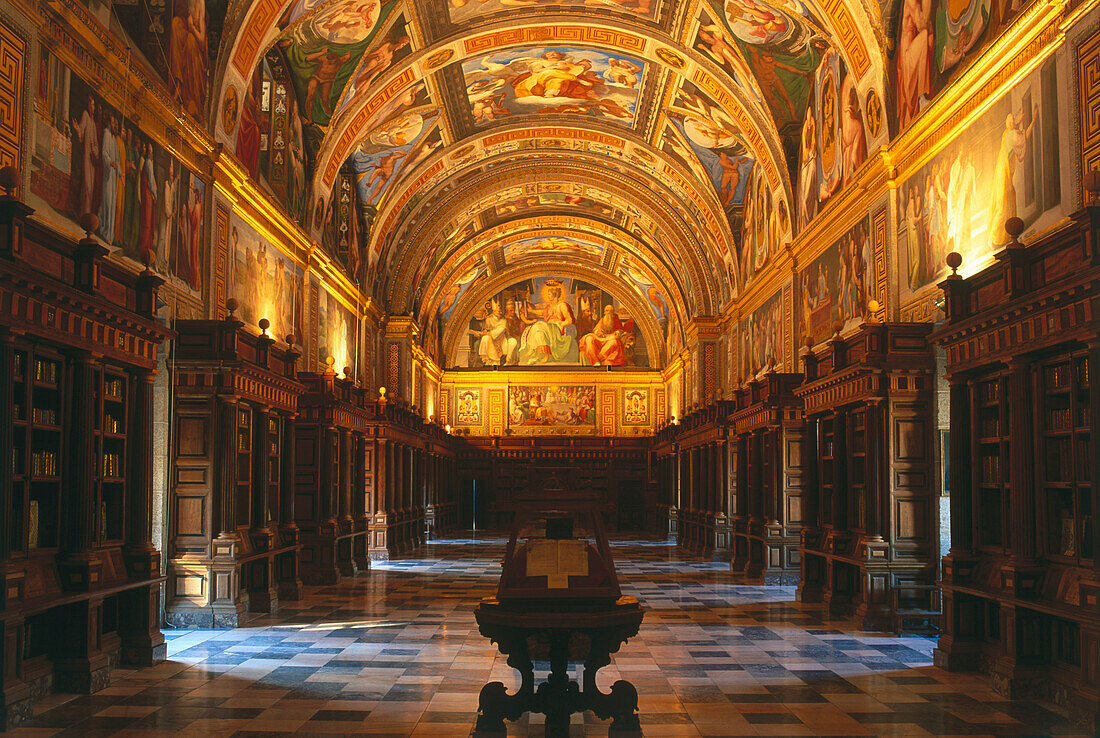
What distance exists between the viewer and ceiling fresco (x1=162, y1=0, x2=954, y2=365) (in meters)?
14.7

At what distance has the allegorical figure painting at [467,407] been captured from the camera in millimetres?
42500

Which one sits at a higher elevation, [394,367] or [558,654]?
[394,367]

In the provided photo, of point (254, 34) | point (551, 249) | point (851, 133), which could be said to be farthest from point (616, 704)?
point (551, 249)

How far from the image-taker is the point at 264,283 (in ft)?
54.5

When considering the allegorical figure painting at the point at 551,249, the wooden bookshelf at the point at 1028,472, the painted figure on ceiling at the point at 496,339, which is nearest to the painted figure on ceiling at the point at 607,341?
the painted figure on ceiling at the point at 496,339

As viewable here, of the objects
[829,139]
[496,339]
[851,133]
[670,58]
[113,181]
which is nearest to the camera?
[113,181]

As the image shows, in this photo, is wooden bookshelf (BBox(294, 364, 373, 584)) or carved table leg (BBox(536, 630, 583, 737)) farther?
wooden bookshelf (BBox(294, 364, 373, 584))

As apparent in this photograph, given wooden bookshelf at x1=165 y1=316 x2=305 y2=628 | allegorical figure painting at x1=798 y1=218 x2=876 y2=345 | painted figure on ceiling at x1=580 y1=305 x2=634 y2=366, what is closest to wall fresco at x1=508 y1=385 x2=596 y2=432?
painted figure on ceiling at x1=580 y1=305 x2=634 y2=366

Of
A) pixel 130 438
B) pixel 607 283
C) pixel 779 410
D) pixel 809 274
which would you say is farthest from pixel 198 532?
pixel 607 283

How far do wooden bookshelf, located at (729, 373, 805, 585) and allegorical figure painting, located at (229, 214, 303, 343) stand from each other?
9.51 metres

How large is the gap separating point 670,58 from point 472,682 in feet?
51.3

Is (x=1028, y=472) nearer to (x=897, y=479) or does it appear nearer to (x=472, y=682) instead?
(x=897, y=479)

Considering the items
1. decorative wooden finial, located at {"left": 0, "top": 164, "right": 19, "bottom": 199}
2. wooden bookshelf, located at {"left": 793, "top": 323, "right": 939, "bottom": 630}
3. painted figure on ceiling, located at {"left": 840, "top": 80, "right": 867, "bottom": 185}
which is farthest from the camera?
painted figure on ceiling, located at {"left": 840, "top": 80, "right": 867, "bottom": 185}

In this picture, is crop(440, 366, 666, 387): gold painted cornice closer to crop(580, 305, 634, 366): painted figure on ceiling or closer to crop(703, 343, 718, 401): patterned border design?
crop(580, 305, 634, 366): painted figure on ceiling
